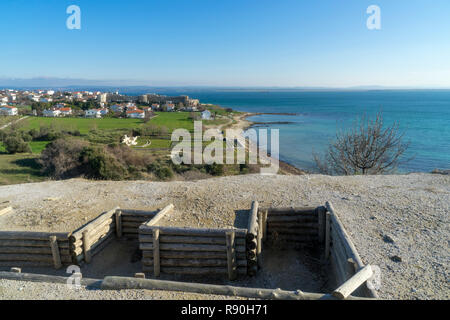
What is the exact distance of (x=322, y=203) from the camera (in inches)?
383

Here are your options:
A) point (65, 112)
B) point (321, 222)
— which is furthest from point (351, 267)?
point (65, 112)

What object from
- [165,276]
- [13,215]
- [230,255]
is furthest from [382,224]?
[13,215]

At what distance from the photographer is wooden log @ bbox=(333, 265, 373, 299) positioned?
15.5 feet

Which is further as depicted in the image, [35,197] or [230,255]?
[35,197]

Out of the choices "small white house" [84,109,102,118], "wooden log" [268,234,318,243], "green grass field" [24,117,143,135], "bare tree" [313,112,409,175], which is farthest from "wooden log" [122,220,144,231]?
"small white house" [84,109,102,118]

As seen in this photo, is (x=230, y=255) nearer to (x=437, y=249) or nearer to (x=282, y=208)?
(x=282, y=208)

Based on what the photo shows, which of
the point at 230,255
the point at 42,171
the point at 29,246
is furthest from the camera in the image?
the point at 42,171

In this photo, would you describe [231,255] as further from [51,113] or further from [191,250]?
[51,113]

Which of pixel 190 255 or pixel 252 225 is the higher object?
pixel 252 225

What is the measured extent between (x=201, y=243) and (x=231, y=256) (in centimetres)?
81

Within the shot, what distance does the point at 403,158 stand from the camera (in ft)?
114

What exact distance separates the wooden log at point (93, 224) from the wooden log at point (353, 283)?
20.7 feet

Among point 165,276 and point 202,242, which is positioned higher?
point 202,242

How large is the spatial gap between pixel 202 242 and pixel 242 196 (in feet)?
11.1
